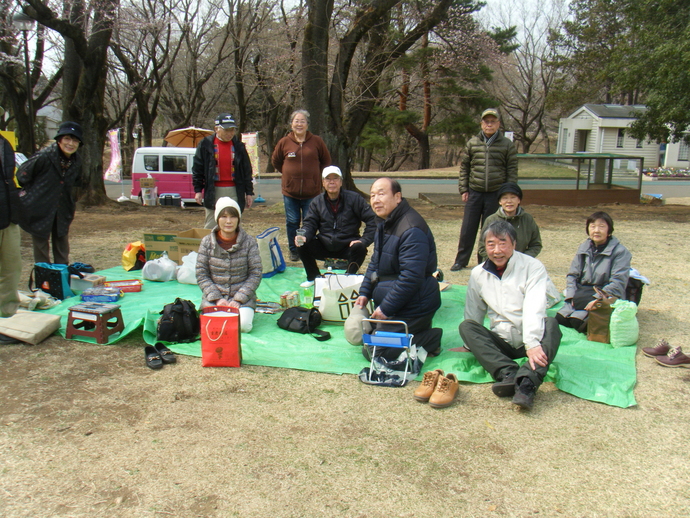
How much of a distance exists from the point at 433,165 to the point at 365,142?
71.4 feet

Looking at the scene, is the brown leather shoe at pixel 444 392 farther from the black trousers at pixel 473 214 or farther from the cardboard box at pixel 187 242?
the cardboard box at pixel 187 242

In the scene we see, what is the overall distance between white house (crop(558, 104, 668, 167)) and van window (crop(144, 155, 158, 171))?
29424 mm

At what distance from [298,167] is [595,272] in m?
3.50

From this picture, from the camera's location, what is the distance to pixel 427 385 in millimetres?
3447

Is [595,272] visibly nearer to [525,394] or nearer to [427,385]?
[525,394]

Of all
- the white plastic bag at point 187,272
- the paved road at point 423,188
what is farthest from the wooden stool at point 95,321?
the paved road at point 423,188

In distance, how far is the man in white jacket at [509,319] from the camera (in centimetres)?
339

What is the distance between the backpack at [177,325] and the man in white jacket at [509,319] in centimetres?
199

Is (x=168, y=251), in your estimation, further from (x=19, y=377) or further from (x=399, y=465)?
(x=399, y=465)

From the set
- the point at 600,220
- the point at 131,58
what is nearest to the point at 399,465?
the point at 600,220

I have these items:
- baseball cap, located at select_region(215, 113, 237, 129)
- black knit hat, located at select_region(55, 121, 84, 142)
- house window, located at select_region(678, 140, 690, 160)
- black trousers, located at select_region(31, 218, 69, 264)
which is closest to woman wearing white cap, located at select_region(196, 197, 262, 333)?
baseball cap, located at select_region(215, 113, 237, 129)

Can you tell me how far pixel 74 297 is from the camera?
210 inches

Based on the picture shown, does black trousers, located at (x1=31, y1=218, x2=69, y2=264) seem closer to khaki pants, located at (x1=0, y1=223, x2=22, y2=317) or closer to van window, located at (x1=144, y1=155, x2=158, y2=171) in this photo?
khaki pants, located at (x1=0, y1=223, x2=22, y2=317)

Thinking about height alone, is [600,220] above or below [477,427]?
above
